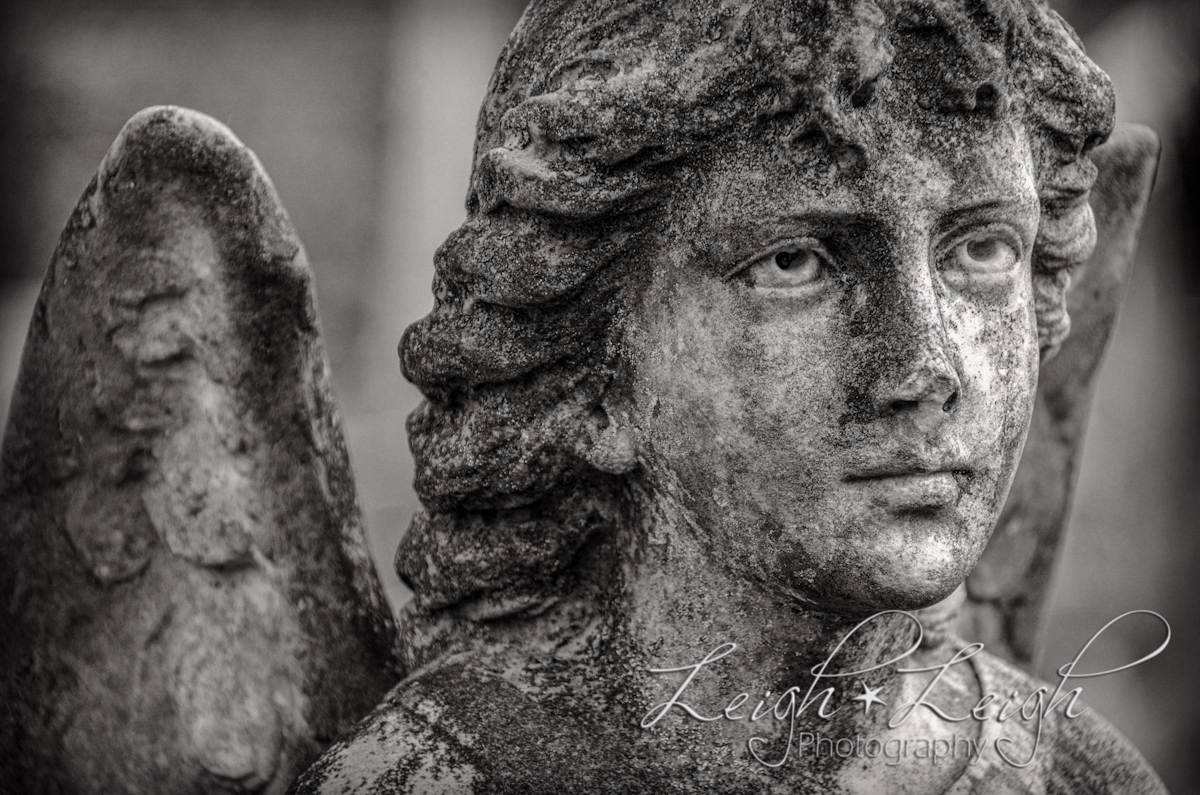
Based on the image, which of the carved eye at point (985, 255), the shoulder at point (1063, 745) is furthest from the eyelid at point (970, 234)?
the shoulder at point (1063, 745)

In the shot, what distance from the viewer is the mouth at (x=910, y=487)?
157 centimetres

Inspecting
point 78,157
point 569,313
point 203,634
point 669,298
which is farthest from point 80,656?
point 78,157

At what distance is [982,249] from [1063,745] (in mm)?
815

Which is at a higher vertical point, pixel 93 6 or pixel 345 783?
pixel 93 6

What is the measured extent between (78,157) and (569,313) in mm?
3361

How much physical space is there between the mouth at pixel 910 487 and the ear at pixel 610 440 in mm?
301

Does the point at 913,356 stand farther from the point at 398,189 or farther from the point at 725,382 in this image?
the point at 398,189

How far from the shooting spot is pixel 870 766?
1.88 meters

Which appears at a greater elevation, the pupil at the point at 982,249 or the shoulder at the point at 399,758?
the pupil at the point at 982,249

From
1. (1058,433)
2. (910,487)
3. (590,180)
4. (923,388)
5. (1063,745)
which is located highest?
(590,180)

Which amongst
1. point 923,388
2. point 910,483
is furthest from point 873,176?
point 910,483

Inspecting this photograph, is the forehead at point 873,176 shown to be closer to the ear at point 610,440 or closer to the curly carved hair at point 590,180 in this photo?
the curly carved hair at point 590,180

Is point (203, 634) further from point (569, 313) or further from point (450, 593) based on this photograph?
point (569, 313)

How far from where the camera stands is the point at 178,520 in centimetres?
200
